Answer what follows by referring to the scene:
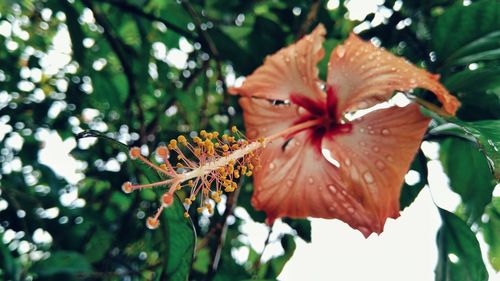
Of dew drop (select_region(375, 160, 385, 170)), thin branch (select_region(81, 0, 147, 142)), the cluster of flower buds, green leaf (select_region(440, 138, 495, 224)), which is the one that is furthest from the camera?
thin branch (select_region(81, 0, 147, 142))

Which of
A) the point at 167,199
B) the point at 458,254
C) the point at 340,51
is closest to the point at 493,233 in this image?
the point at 458,254

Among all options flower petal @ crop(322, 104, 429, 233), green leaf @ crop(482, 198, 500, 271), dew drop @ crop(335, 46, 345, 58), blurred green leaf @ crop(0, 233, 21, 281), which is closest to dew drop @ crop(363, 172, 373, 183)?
flower petal @ crop(322, 104, 429, 233)

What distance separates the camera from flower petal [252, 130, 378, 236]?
37.4 inches

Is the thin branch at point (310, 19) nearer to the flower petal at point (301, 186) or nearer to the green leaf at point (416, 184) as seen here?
the flower petal at point (301, 186)

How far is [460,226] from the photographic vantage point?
92 cm

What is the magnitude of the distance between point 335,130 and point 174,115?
1.15m

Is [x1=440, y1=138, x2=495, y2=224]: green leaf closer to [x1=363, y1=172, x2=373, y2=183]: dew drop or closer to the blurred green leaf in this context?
[x1=363, y1=172, x2=373, y2=183]: dew drop

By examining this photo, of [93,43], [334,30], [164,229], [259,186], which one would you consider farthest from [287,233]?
[93,43]

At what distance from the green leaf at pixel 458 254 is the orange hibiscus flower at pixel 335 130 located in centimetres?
14

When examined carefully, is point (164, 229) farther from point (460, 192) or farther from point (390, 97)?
point (460, 192)

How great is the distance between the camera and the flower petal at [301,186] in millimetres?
951

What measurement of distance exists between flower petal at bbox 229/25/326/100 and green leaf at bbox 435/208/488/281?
0.38m

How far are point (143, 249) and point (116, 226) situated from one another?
0.20 meters

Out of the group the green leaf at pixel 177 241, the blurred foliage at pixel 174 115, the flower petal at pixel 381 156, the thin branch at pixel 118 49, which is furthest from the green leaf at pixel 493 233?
the thin branch at pixel 118 49
